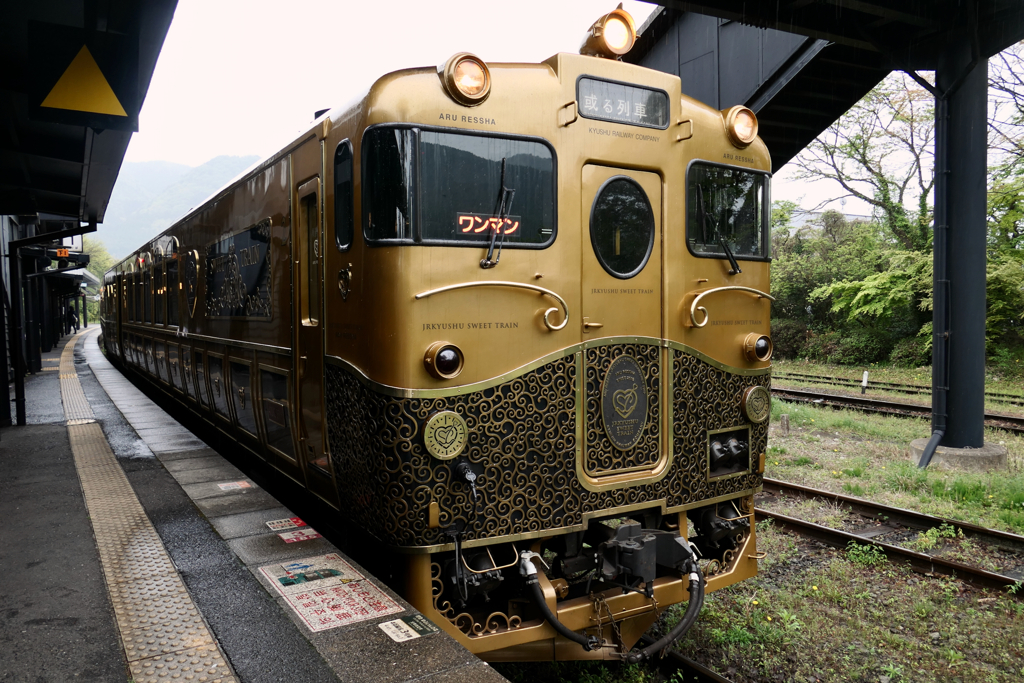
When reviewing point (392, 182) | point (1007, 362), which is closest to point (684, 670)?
point (392, 182)

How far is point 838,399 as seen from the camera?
46.9 ft

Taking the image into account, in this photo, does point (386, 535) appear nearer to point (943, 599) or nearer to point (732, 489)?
point (732, 489)

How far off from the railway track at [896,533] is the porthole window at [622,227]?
3.63 m

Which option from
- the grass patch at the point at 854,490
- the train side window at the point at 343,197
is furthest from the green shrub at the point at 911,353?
the train side window at the point at 343,197

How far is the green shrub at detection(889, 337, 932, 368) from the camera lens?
20.4 metres

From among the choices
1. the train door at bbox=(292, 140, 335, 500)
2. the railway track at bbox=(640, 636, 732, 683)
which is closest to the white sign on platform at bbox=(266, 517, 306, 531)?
the train door at bbox=(292, 140, 335, 500)

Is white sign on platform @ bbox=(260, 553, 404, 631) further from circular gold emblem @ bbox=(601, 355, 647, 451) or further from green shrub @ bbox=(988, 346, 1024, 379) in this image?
green shrub @ bbox=(988, 346, 1024, 379)

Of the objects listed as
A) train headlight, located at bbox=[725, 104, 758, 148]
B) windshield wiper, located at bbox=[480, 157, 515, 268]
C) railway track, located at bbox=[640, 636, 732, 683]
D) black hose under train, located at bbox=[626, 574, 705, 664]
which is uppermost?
train headlight, located at bbox=[725, 104, 758, 148]

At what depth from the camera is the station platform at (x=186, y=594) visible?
9.62 ft

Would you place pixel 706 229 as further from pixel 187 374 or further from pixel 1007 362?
pixel 1007 362

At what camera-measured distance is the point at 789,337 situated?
81.6 feet

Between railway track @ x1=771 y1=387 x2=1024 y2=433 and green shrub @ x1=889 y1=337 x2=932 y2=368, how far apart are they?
266 inches

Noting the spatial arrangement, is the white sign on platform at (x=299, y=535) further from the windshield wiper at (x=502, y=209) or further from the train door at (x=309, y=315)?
the windshield wiper at (x=502, y=209)

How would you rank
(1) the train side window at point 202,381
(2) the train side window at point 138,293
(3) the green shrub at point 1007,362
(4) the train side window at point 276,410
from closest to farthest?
(4) the train side window at point 276,410, (1) the train side window at point 202,381, (2) the train side window at point 138,293, (3) the green shrub at point 1007,362
